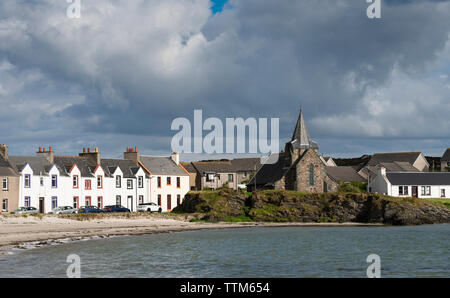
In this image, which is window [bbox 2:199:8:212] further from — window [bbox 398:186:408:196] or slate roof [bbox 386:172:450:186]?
window [bbox 398:186:408:196]

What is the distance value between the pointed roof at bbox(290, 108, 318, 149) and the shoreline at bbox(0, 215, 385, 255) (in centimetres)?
1803

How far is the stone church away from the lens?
8788cm

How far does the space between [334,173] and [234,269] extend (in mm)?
75302

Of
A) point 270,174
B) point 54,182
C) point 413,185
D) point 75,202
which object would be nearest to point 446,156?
point 413,185

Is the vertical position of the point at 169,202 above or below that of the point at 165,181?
below

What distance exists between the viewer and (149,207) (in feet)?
261

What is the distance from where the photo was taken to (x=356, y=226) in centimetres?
7662

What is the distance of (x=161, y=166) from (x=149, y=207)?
9863 mm

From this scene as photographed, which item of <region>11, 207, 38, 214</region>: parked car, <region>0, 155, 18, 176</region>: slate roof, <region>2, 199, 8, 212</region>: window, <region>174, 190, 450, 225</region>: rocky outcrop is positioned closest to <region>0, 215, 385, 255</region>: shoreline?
<region>174, 190, 450, 225</region>: rocky outcrop

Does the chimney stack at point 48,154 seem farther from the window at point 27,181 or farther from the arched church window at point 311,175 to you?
the arched church window at point 311,175

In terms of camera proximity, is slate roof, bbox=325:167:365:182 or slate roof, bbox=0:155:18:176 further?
slate roof, bbox=325:167:365:182

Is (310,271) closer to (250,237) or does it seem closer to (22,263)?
(22,263)

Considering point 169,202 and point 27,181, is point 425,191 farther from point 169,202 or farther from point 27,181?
point 27,181

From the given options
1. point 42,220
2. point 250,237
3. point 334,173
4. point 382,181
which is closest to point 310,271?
point 250,237
